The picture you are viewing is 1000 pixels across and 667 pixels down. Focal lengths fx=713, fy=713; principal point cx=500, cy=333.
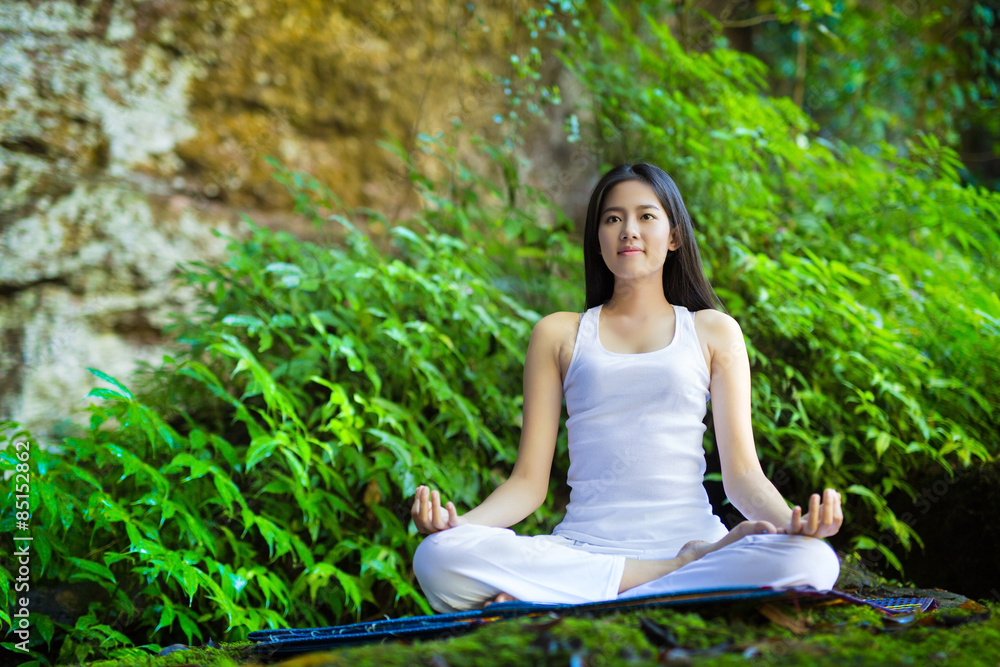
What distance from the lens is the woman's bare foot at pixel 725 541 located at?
192 cm

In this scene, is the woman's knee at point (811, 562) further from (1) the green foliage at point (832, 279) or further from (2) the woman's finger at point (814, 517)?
(1) the green foliage at point (832, 279)

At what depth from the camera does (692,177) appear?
419 centimetres

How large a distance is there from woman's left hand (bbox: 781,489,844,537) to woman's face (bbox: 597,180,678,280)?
95 cm

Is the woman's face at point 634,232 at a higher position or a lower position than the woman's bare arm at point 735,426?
higher

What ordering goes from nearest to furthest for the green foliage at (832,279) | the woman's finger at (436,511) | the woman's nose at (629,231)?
the woman's finger at (436,511)
the woman's nose at (629,231)
the green foliage at (832,279)

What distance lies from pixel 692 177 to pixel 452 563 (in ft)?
9.84

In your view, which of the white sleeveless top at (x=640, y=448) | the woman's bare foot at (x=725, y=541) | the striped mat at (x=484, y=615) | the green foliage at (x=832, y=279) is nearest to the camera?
the striped mat at (x=484, y=615)

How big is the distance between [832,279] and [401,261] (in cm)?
226

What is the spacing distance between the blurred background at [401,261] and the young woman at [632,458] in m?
0.74

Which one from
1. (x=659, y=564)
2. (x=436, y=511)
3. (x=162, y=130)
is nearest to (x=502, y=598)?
(x=436, y=511)

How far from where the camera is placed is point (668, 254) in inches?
104

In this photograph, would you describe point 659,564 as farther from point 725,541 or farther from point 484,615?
point 484,615

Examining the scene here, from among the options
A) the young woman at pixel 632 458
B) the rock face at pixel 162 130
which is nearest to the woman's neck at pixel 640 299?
the young woman at pixel 632 458

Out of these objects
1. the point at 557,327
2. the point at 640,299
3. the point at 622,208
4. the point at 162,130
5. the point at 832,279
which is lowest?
the point at 557,327
